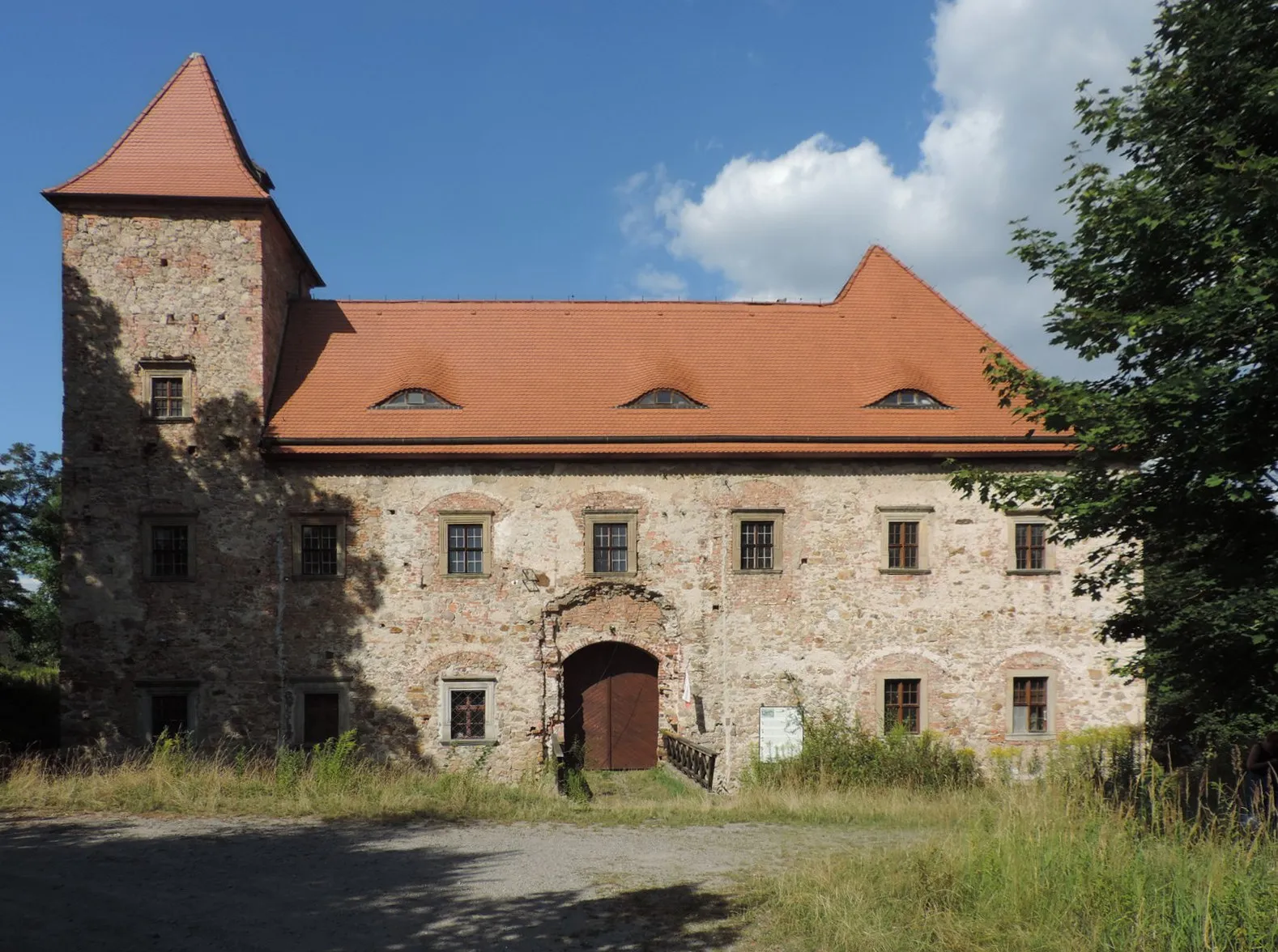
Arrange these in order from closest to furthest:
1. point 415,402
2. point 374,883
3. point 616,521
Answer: point 374,883, point 616,521, point 415,402

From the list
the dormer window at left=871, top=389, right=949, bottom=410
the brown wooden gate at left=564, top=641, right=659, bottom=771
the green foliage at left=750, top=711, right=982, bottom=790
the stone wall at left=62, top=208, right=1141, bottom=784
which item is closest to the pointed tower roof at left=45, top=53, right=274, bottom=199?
the stone wall at left=62, top=208, right=1141, bottom=784

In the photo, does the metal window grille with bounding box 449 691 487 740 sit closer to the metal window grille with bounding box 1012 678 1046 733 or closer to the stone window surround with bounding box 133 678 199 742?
the stone window surround with bounding box 133 678 199 742

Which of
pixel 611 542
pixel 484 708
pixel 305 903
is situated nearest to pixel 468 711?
pixel 484 708

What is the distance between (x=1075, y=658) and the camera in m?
17.7

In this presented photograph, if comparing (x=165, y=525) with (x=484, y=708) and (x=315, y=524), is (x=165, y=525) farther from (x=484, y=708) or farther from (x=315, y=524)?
(x=484, y=708)

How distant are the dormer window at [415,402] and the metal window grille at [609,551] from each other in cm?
385

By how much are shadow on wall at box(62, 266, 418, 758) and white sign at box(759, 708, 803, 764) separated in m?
6.52

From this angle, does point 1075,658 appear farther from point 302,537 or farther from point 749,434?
point 302,537

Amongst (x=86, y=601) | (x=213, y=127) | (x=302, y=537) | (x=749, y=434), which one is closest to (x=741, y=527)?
(x=749, y=434)

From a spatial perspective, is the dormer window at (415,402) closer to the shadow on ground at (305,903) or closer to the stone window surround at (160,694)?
the stone window surround at (160,694)

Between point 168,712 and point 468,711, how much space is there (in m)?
5.46

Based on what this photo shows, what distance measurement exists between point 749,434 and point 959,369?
521cm

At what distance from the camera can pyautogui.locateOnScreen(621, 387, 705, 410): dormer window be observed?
725 inches

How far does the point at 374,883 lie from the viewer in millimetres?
8398
